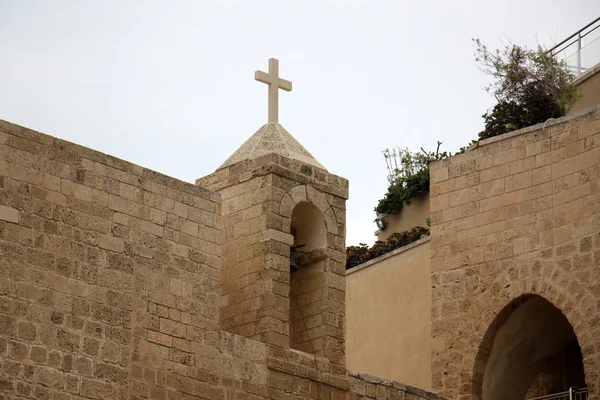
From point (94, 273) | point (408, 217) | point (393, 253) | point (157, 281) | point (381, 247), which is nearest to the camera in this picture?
point (94, 273)

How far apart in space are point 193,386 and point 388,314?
5.62 m

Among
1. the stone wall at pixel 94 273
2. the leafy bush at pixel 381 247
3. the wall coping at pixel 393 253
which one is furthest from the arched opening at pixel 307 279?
the leafy bush at pixel 381 247

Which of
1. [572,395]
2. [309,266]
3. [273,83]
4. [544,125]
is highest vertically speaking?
[544,125]

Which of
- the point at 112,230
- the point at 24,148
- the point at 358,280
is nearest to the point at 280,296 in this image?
the point at 112,230

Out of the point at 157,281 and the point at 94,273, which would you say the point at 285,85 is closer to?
the point at 157,281

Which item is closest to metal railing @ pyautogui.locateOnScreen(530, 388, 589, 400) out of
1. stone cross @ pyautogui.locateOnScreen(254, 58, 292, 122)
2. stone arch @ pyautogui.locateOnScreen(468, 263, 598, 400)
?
stone arch @ pyautogui.locateOnScreen(468, 263, 598, 400)

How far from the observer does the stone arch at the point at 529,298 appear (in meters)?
17.9

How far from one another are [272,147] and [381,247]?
7.64 metres

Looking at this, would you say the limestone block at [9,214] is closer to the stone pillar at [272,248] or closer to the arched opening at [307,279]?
the stone pillar at [272,248]

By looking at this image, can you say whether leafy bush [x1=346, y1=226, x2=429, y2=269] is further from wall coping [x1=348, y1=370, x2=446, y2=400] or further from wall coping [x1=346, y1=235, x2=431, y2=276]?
wall coping [x1=348, y1=370, x2=446, y2=400]

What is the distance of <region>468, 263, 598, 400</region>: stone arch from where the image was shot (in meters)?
17.9

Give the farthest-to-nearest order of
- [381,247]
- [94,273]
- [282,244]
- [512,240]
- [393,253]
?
[381,247], [393,253], [512,240], [282,244], [94,273]

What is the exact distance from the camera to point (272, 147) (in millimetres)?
17344

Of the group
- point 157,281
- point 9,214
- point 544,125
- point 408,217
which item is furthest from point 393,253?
point 9,214
